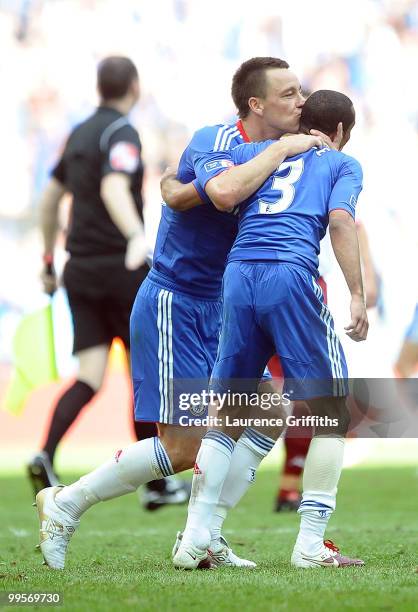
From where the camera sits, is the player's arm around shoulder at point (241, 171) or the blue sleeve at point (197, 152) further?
the blue sleeve at point (197, 152)

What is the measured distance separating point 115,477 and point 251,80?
1609 mm

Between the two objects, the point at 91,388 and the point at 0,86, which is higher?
the point at 0,86

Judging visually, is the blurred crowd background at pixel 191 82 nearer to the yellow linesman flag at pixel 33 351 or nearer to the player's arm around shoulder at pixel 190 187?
the yellow linesman flag at pixel 33 351

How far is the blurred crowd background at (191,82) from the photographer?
52.0 feet

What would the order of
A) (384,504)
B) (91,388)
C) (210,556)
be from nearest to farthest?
(210,556) < (91,388) < (384,504)

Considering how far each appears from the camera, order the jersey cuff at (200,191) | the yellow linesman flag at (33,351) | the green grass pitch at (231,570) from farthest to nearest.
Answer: the yellow linesman flag at (33,351) < the jersey cuff at (200,191) < the green grass pitch at (231,570)

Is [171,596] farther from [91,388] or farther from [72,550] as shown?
[91,388]

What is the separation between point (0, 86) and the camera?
657 inches

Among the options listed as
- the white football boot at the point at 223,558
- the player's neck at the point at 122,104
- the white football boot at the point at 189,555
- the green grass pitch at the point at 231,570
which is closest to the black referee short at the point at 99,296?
the player's neck at the point at 122,104

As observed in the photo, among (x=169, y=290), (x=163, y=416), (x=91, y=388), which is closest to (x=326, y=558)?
(x=163, y=416)

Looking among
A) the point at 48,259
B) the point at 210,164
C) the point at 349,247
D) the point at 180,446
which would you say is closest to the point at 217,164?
the point at 210,164

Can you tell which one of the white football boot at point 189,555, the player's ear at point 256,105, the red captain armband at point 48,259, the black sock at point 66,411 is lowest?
the black sock at point 66,411

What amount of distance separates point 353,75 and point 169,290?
11869mm

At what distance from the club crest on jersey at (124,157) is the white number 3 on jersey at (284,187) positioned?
8.85 ft
